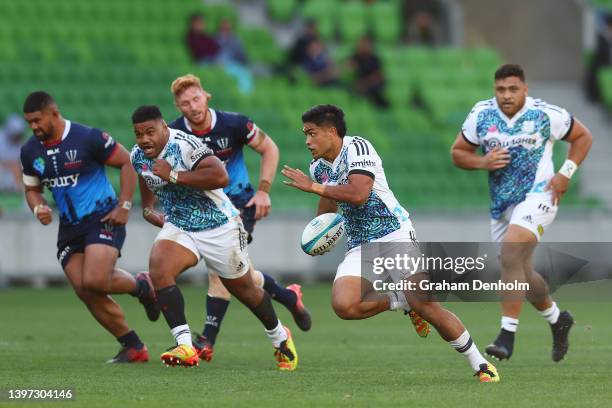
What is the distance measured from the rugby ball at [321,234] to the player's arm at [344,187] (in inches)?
20.9

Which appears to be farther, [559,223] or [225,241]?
[559,223]

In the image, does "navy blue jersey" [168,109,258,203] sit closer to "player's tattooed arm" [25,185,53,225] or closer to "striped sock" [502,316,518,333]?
"player's tattooed arm" [25,185,53,225]

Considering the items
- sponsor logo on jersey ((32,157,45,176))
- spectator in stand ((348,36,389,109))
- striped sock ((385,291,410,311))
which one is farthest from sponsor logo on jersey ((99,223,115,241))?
spectator in stand ((348,36,389,109))

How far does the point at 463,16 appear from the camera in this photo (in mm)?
30125

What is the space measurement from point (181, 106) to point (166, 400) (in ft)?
11.8

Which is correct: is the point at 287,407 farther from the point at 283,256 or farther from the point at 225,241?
the point at 283,256

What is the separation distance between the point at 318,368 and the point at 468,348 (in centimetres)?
165

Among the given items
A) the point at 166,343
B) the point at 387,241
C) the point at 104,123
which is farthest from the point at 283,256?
the point at 387,241

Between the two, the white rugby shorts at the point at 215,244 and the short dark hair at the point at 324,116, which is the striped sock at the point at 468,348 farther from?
the white rugby shorts at the point at 215,244

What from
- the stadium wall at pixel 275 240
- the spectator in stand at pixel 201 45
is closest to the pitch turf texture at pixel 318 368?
the stadium wall at pixel 275 240

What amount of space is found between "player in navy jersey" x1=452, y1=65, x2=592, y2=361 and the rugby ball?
1.95 metres

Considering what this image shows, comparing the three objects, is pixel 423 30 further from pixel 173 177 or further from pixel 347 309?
pixel 347 309

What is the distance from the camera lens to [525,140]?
38.1 ft

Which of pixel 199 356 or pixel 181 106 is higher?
pixel 181 106
